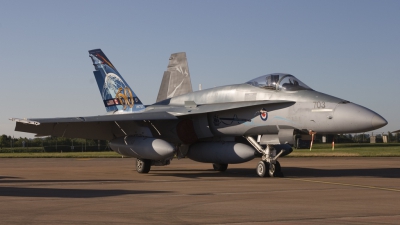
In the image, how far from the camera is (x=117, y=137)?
18000mm

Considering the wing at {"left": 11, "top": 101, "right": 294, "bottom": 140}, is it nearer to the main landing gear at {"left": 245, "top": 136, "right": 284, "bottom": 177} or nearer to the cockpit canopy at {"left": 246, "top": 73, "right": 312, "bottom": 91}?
the cockpit canopy at {"left": 246, "top": 73, "right": 312, "bottom": 91}

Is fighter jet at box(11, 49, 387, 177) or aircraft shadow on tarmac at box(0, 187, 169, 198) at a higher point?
fighter jet at box(11, 49, 387, 177)

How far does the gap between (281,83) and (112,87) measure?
748cm

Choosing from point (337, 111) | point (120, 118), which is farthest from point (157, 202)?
point (120, 118)

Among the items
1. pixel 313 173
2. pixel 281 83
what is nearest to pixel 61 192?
pixel 281 83

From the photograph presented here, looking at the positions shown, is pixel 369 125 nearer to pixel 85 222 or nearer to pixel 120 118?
pixel 120 118

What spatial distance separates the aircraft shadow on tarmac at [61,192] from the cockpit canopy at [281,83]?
5.52m

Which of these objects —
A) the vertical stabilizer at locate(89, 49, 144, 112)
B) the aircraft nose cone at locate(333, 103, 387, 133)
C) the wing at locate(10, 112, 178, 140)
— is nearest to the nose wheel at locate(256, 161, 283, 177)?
the aircraft nose cone at locate(333, 103, 387, 133)

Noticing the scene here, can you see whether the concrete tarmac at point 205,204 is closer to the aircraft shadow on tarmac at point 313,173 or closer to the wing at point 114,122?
the aircraft shadow on tarmac at point 313,173

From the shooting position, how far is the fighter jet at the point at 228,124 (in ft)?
46.4

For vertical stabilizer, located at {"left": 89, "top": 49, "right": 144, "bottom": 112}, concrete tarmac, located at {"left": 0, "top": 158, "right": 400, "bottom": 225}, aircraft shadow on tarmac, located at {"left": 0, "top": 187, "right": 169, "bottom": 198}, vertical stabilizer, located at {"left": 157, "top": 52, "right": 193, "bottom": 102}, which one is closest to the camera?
concrete tarmac, located at {"left": 0, "top": 158, "right": 400, "bottom": 225}

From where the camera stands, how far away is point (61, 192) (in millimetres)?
10805

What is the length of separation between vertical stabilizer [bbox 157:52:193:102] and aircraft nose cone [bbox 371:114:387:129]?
31.6ft

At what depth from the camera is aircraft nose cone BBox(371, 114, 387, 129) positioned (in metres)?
13.3
